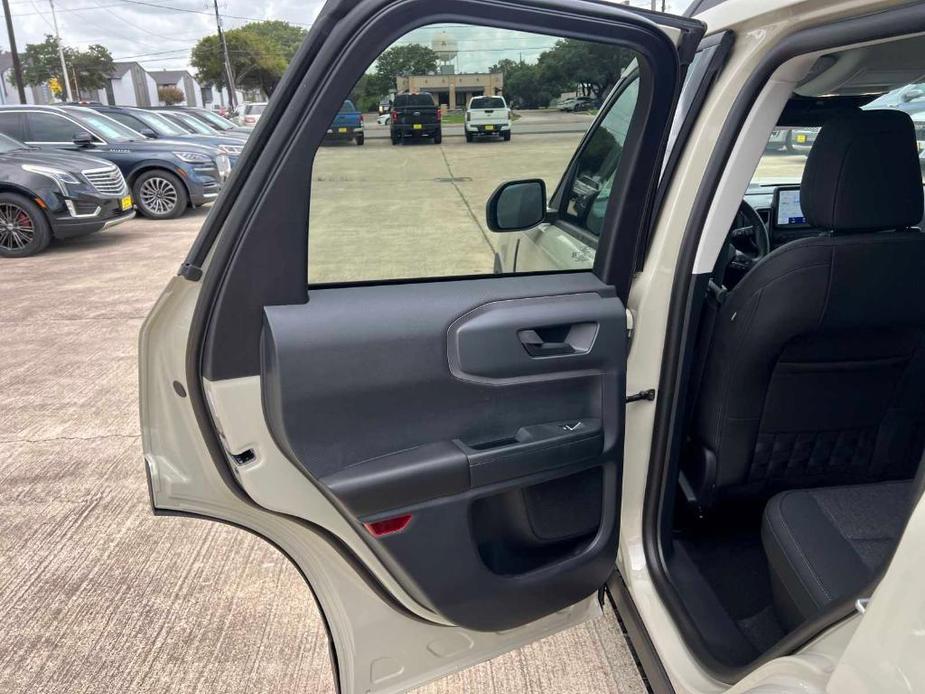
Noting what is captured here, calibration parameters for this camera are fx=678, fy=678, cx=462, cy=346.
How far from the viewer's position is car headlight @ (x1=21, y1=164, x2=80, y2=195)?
308 inches

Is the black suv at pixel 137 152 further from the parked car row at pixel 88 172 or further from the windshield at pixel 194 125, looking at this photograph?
the windshield at pixel 194 125

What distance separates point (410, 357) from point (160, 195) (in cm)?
1020

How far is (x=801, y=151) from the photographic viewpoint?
2785 mm

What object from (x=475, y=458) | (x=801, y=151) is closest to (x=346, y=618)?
(x=475, y=458)

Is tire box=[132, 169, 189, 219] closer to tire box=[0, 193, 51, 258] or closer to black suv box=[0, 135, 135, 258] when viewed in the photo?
black suv box=[0, 135, 135, 258]

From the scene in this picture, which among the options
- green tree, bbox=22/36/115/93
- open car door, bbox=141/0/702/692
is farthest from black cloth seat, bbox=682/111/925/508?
green tree, bbox=22/36/115/93

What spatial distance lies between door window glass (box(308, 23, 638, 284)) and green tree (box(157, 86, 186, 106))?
2837 inches

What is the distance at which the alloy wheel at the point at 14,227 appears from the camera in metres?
7.91

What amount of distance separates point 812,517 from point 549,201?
3.32ft

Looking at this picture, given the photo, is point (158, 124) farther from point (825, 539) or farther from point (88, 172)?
point (825, 539)

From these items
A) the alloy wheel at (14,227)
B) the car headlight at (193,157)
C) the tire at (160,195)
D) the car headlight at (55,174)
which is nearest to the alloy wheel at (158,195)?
the tire at (160,195)

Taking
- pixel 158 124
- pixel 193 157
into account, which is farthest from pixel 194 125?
pixel 193 157

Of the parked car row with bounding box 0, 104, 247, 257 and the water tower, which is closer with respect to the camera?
the water tower

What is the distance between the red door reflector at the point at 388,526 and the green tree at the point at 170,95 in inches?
2849
